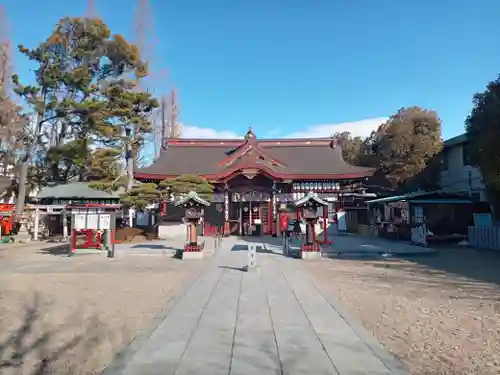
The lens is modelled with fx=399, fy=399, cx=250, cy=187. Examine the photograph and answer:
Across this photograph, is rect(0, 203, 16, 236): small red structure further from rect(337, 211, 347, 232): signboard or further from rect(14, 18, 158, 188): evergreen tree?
rect(337, 211, 347, 232): signboard

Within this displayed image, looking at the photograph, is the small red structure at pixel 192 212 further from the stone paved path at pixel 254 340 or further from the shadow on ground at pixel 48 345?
the shadow on ground at pixel 48 345

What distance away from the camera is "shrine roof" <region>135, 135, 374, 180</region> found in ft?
85.0

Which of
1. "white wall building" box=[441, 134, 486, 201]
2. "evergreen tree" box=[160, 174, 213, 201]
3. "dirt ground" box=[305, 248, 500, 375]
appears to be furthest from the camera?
"white wall building" box=[441, 134, 486, 201]

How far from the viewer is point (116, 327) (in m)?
5.75

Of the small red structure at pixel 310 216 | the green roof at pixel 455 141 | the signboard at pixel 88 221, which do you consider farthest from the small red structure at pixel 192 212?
the green roof at pixel 455 141

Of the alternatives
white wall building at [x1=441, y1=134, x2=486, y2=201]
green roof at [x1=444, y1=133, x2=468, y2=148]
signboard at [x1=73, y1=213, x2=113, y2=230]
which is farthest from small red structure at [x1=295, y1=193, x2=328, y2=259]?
green roof at [x1=444, y1=133, x2=468, y2=148]

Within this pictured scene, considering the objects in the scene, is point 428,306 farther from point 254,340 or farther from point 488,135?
point 488,135

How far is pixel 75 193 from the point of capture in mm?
20172

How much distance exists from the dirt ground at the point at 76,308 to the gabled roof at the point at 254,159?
13672 millimetres

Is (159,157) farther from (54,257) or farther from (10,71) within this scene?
(54,257)

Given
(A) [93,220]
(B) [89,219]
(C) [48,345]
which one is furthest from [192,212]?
(C) [48,345]

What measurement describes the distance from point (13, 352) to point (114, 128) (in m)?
21.9

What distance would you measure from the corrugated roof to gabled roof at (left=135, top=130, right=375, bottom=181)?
525 cm

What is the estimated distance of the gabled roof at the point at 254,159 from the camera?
25812mm
